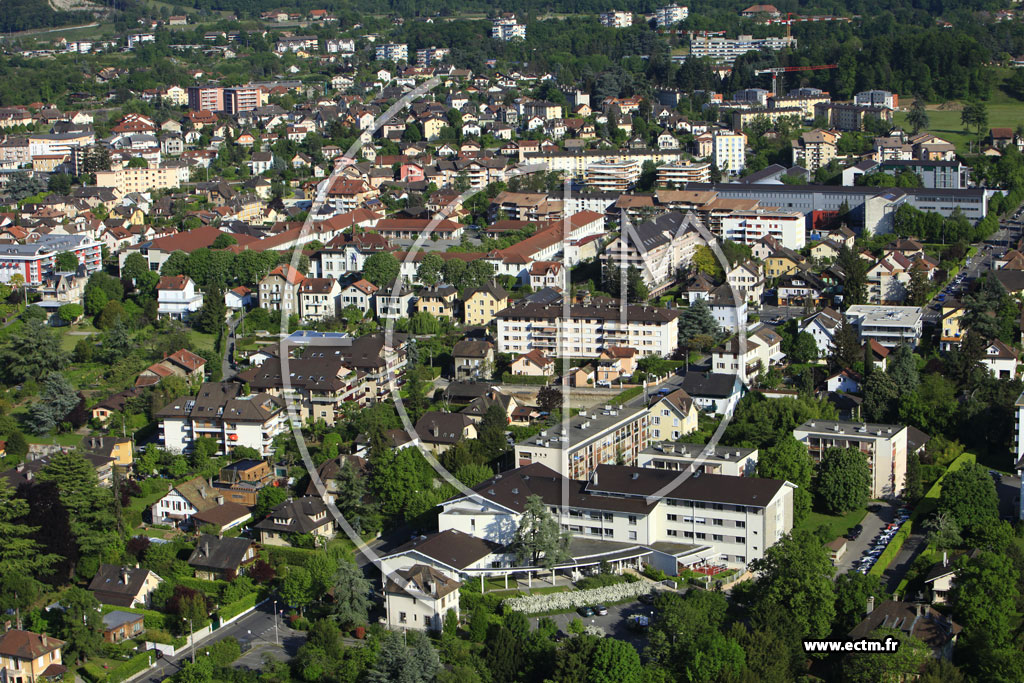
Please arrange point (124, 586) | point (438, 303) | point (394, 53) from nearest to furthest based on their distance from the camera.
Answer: point (124, 586) < point (438, 303) < point (394, 53)

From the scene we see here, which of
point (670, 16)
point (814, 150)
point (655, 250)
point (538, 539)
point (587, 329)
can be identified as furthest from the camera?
point (670, 16)

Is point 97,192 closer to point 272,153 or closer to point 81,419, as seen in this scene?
point 272,153

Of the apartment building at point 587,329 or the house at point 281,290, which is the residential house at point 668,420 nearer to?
the apartment building at point 587,329

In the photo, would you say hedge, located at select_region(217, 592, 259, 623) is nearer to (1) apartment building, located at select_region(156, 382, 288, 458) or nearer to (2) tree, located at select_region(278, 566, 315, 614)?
(2) tree, located at select_region(278, 566, 315, 614)

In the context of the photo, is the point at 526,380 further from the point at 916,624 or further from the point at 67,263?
the point at 67,263

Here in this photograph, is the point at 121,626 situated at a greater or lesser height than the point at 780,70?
lesser

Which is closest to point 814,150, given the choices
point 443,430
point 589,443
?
point 443,430

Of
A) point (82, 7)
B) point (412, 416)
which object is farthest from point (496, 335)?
point (82, 7)

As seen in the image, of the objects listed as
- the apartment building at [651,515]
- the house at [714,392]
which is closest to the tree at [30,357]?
the apartment building at [651,515]
